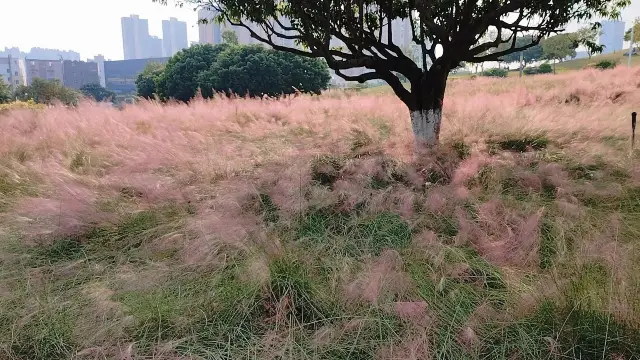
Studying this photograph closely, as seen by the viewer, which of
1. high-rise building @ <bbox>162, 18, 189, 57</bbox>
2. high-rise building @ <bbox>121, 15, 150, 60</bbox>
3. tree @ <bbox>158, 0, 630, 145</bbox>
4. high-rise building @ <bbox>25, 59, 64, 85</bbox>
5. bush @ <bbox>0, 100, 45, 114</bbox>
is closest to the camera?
tree @ <bbox>158, 0, 630, 145</bbox>

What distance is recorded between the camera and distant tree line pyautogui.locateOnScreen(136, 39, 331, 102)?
1006 inches

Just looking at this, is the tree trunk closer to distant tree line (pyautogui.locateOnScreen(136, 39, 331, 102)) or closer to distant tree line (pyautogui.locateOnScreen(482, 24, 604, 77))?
distant tree line (pyautogui.locateOnScreen(482, 24, 604, 77))

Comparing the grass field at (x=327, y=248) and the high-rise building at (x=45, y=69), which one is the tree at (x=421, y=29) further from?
the high-rise building at (x=45, y=69)

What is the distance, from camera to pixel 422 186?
428cm

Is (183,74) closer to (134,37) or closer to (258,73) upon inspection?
(258,73)

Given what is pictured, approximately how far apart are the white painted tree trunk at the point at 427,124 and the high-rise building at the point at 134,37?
18984 cm

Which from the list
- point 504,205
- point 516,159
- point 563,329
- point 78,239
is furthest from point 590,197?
point 78,239

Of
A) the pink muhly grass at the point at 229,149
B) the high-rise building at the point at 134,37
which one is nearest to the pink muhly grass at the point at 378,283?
the pink muhly grass at the point at 229,149

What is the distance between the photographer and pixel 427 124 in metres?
5.66

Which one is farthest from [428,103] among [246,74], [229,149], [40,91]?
[40,91]

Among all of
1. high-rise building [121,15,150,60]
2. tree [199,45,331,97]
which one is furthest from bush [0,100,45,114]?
high-rise building [121,15,150,60]

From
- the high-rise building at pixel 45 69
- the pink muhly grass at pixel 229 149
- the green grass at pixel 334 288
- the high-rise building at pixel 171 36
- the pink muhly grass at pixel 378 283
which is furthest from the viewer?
the high-rise building at pixel 171 36

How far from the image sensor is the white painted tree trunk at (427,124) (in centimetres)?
562

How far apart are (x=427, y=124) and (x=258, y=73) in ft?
69.7
